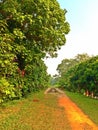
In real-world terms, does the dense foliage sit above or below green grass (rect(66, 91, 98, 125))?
above

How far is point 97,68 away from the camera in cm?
5056

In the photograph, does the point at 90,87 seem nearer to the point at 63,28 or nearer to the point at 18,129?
the point at 63,28

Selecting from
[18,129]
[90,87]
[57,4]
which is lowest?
[18,129]

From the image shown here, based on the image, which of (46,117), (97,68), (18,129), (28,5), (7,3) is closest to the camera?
(18,129)

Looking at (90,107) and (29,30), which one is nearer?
(29,30)

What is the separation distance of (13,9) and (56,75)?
142 meters

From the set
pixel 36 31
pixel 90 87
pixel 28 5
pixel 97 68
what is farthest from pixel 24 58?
pixel 90 87

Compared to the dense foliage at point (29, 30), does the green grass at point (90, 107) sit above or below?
below

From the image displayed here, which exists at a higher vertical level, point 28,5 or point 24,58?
point 28,5

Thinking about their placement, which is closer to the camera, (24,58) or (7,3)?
(7,3)

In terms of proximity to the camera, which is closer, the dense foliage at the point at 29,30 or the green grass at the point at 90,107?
the green grass at the point at 90,107

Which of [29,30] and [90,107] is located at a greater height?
[29,30]

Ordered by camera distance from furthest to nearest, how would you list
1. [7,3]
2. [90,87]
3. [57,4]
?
[90,87] → [57,4] → [7,3]

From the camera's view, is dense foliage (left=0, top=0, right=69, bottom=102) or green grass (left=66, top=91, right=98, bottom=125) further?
dense foliage (left=0, top=0, right=69, bottom=102)
